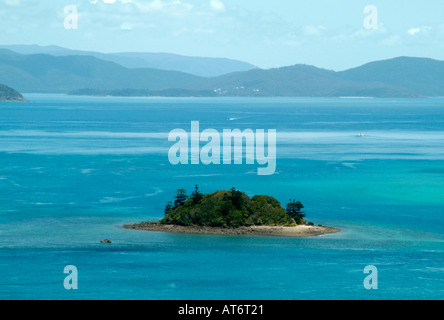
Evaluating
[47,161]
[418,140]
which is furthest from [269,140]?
[47,161]

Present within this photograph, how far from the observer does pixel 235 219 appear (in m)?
60.4

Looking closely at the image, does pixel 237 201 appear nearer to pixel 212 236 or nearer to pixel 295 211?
pixel 212 236

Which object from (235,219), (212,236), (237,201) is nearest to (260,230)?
(235,219)

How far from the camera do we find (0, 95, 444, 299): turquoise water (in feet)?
157

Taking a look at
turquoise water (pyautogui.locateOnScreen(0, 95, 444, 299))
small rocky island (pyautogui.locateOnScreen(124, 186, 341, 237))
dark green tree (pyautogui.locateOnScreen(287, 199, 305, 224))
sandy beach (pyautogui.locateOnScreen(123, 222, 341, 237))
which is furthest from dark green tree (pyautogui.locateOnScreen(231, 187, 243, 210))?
dark green tree (pyautogui.locateOnScreen(287, 199, 305, 224))

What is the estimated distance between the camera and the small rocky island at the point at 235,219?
60281mm

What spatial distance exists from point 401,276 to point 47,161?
230 ft

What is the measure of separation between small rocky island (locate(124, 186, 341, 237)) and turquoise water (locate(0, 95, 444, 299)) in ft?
4.87

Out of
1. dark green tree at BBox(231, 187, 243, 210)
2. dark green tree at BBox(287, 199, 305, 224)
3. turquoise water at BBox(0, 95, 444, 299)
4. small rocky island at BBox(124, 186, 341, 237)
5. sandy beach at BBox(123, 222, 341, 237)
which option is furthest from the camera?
dark green tree at BBox(287, 199, 305, 224)

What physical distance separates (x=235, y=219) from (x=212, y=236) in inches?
89.1

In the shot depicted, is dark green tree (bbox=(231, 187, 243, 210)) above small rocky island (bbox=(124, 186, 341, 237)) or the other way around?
above

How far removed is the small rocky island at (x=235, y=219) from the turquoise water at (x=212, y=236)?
58.5 inches

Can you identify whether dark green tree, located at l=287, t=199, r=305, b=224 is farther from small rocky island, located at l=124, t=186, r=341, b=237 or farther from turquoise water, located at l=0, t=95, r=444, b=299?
turquoise water, located at l=0, t=95, r=444, b=299
